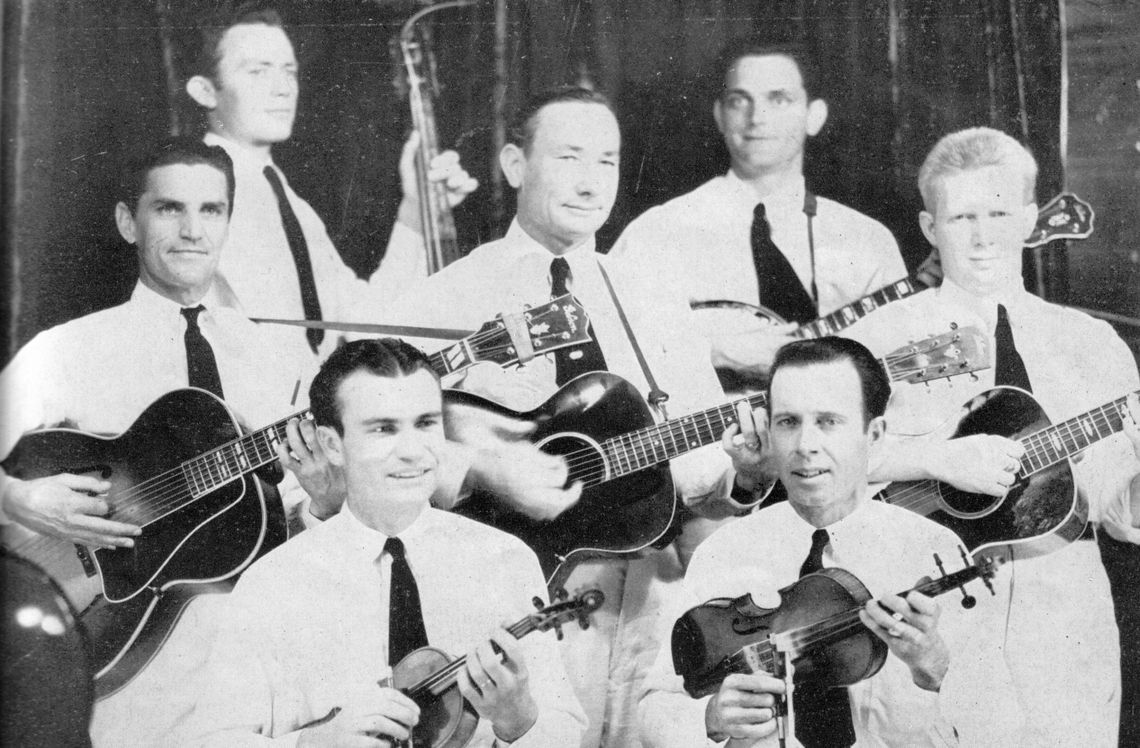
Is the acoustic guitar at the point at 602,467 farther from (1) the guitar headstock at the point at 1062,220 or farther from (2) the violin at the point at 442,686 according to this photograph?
(1) the guitar headstock at the point at 1062,220

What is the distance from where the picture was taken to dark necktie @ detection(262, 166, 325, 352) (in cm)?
284

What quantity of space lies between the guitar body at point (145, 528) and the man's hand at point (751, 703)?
47.1 inches

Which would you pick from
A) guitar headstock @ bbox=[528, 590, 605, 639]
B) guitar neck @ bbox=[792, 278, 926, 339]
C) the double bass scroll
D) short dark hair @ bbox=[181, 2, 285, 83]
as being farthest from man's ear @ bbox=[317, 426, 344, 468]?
guitar neck @ bbox=[792, 278, 926, 339]

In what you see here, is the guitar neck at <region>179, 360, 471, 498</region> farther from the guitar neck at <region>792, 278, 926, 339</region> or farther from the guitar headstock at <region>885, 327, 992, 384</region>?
the guitar headstock at <region>885, 327, 992, 384</region>

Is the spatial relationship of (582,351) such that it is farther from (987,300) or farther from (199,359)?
(987,300)

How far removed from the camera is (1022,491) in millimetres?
2848

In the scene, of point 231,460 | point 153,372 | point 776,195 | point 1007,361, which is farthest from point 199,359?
point 1007,361

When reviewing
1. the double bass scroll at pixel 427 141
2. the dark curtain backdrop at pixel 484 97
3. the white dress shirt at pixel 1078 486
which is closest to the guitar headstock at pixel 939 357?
the white dress shirt at pixel 1078 486

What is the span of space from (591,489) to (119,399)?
1.22 m

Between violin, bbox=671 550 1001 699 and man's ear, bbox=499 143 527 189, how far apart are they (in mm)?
1222

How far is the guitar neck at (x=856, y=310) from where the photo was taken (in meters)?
2.89

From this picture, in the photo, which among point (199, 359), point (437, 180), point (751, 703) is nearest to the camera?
point (751, 703)

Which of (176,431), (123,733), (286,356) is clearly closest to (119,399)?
(176,431)

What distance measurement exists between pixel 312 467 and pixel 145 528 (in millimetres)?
445
